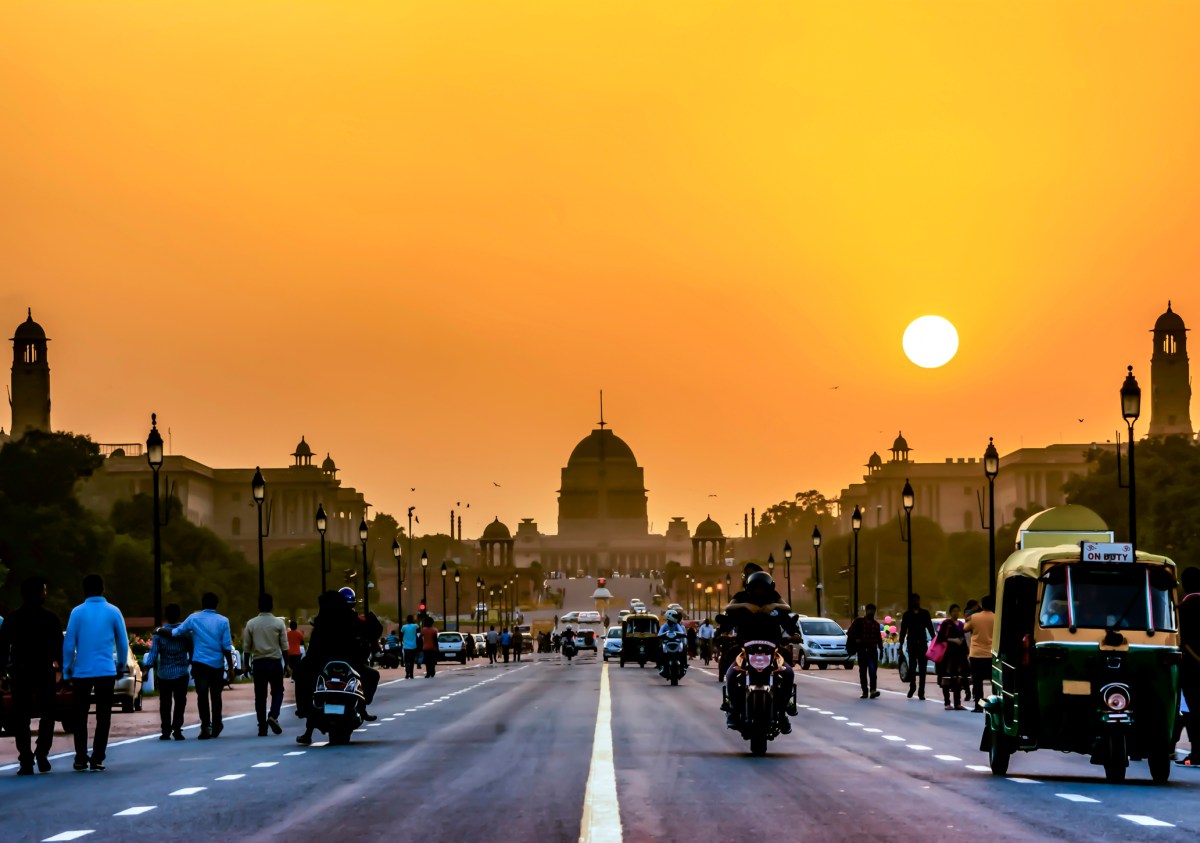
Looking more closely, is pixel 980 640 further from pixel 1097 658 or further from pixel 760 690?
pixel 1097 658

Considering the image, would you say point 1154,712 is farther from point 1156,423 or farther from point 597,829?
point 1156,423

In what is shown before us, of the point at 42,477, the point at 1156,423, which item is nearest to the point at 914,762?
the point at 42,477

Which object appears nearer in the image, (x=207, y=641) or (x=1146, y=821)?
(x=1146, y=821)

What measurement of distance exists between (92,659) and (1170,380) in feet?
540

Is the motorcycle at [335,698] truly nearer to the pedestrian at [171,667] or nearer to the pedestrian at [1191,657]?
the pedestrian at [171,667]

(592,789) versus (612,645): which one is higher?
(592,789)

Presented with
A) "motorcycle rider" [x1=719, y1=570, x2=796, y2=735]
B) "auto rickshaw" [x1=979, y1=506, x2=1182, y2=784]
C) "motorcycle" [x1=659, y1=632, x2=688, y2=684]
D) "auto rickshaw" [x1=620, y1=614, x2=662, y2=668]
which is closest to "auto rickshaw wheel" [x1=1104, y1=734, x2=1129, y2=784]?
"auto rickshaw" [x1=979, y1=506, x2=1182, y2=784]

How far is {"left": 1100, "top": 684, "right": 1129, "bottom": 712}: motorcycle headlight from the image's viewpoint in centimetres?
1759

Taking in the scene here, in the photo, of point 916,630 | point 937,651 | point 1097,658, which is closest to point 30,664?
point 1097,658

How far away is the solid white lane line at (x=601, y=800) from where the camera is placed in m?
13.0

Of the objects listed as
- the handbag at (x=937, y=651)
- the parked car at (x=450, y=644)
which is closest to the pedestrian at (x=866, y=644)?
the handbag at (x=937, y=651)

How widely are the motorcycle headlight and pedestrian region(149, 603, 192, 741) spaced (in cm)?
1170

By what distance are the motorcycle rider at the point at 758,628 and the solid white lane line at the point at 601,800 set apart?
1.48 m

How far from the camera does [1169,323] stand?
175 meters
